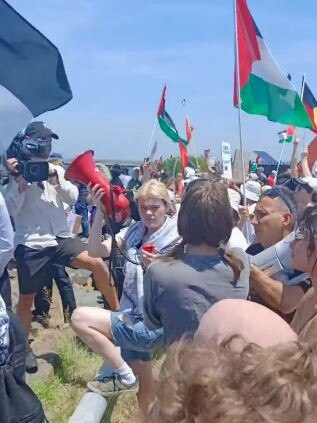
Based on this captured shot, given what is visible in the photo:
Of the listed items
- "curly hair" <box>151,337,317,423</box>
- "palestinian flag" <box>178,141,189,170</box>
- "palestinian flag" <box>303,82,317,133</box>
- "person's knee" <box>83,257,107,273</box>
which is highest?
"curly hair" <box>151,337,317,423</box>

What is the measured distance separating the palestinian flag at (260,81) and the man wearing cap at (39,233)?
6.86ft

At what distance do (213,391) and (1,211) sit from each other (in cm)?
322

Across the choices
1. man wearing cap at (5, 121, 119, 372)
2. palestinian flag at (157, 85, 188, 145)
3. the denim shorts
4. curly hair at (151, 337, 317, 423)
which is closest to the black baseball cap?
man wearing cap at (5, 121, 119, 372)

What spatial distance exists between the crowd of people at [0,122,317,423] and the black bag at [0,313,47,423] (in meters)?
0.01

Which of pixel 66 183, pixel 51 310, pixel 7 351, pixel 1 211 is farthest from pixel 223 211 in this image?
pixel 51 310

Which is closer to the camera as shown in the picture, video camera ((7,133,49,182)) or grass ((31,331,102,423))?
grass ((31,331,102,423))

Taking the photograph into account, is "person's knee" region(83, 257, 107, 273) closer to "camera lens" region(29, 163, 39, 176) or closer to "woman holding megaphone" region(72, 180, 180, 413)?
"camera lens" region(29, 163, 39, 176)

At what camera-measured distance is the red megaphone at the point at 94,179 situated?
15.9ft

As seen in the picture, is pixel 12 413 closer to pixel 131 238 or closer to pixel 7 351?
pixel 7 351

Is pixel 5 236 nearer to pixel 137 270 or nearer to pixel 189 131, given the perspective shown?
pixel 137 270

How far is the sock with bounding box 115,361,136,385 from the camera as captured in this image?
4.43m

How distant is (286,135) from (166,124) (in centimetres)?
255

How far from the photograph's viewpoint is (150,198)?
4.56 meters

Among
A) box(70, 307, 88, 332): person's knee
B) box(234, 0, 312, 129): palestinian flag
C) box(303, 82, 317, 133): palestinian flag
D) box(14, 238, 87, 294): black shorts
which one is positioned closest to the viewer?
box(70, 307, 88, 332): person's knee
